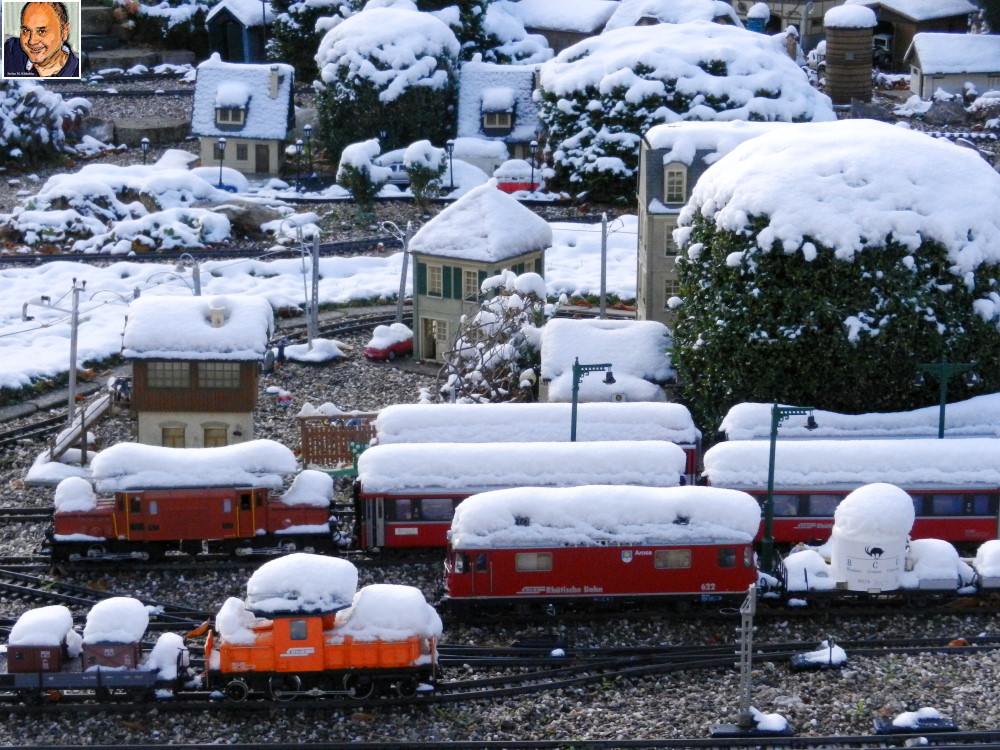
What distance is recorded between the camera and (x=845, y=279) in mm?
37969

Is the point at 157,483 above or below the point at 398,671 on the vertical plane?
A: above

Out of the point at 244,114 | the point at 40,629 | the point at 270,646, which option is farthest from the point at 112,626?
the point at 244,114

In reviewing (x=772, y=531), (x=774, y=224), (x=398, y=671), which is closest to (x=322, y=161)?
(x=774, y=224)

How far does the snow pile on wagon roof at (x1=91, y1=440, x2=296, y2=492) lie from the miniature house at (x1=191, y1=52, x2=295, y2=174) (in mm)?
37661

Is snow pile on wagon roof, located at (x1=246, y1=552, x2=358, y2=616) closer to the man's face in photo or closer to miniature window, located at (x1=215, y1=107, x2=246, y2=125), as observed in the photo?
miniature window, located at (x1=215, y1=107, x2=246, y2=125)

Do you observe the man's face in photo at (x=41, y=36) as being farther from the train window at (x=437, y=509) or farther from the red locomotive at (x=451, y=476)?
the train window at (x=437, y=509)

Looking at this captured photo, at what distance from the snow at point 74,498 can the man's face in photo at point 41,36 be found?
51.1 m

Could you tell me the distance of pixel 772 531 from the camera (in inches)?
1356

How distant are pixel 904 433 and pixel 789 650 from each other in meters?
8.87

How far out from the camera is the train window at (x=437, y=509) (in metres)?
34.4

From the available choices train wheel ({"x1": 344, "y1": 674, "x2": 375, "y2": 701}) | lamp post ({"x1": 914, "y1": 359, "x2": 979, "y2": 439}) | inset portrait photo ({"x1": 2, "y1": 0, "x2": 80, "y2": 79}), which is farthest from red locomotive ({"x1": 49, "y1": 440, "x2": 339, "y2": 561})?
inset portrait photo ({"x1": 2, "y1": 0, "x2": 80, "y2": 79})

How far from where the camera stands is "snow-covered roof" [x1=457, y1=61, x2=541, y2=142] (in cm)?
7175

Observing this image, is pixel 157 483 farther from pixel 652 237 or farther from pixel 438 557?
pixel 652 237

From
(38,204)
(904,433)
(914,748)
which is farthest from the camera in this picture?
(38,204)
